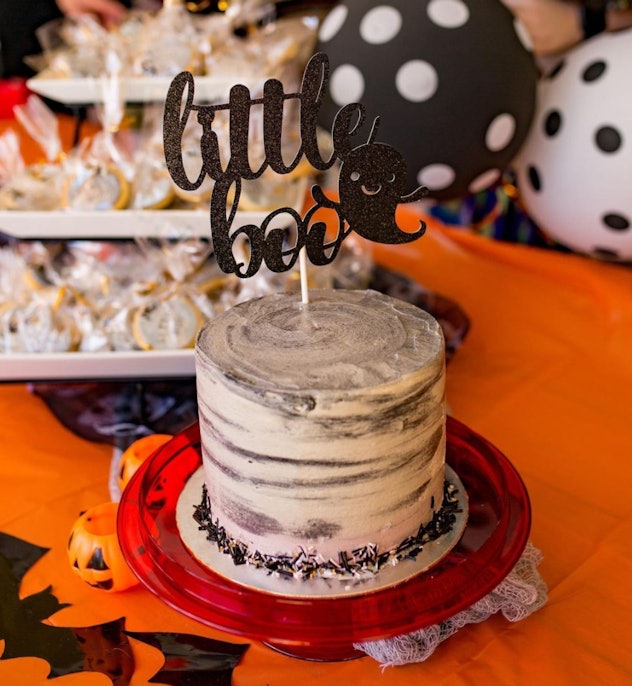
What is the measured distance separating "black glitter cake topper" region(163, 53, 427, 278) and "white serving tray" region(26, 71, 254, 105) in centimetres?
55

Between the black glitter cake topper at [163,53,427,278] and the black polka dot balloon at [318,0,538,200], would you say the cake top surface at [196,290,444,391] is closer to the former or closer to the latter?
the black glitter cake topper at [163,53,427,278]

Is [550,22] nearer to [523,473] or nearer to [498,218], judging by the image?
[498,218]

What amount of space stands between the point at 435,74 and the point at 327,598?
3.46ft

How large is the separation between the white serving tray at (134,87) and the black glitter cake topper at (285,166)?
0.55 meters

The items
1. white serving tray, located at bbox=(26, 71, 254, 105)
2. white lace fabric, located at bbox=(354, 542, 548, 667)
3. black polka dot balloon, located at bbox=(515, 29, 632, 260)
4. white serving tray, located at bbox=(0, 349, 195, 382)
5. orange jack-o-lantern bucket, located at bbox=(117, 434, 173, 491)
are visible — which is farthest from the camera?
→ black polka dot balloon, located at bbox=(515, 29, 632, 260)

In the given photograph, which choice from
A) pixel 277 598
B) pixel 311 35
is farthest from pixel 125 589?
pixel 311 35

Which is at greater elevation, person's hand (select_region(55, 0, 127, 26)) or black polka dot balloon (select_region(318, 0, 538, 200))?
person's hand (select_region(55, 0, 127, 26))

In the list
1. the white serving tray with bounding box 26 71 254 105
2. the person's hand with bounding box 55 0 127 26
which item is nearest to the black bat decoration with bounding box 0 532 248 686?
the white serving tray with bounding box 26 71 254 105

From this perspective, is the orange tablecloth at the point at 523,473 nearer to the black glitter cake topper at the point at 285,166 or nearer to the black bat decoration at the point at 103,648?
the black bat decoration at the point at 103,648

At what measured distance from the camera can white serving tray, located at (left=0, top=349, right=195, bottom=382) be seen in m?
1.20

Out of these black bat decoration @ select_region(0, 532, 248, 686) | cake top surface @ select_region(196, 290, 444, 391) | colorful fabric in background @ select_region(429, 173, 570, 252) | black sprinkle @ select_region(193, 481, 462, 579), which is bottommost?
black bat decoration @ select_region(0, 532, 248, 686)

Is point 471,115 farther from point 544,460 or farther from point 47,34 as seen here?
point 47,34

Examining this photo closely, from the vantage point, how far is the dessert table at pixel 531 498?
855 millimetres

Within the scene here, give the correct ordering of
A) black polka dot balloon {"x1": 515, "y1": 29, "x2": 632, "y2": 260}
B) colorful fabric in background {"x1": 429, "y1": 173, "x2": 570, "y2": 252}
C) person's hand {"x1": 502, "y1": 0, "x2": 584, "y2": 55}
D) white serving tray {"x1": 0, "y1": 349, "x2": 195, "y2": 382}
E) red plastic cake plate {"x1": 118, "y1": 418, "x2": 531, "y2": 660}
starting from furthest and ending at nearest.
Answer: colorful fabric in background {"x1": 429, "y1": 173, "x2": 570, "y2": 252} → person's hand {"x1": 502, "y1": 0, "x2": 584, "y2": 55} → black polka dot balloon {"x1": 515, "y1": 29, "x2": 632, "y2": 260} → white serving tray {"x1": 0, "y1": 349, "x2": 195, "y2": 382} → red plastic cake plate {"x1": 118, "y1": 418, "x2": 531, "y2": 660}
